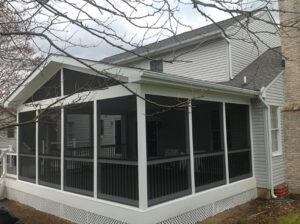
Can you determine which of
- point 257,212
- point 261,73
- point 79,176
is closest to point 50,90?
point 79,176

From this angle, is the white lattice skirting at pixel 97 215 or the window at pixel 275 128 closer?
the white lattice skirting at pixel 97 215

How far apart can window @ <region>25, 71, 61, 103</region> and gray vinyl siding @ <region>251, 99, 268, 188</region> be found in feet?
19.5

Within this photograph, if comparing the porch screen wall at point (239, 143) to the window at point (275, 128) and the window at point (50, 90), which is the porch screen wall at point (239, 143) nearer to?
the window at point (275, 128)

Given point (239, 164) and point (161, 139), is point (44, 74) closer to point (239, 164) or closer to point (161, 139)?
point (161, 139)

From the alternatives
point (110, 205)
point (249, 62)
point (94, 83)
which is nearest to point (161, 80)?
point (94, 83)

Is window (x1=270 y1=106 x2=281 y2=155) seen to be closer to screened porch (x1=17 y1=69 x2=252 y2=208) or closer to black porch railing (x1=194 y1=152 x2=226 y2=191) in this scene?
screened porch (x1=17 y1=69 x2=252 y2=208)

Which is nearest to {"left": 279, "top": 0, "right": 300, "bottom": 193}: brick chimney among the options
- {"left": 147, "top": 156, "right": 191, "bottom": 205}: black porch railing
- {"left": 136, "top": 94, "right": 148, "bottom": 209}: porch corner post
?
{"left": 147, "top": 156, "right": 191, "bottom": 205}: black porch railing

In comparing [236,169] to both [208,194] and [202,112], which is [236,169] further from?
[202,112]

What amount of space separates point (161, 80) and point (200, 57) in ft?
19.7

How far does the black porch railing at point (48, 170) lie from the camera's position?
786 centimetres

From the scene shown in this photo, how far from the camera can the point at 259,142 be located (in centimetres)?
838

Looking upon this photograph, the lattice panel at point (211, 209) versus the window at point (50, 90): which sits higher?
the window at point (50, 90)

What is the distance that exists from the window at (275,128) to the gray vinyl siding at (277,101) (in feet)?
0.59

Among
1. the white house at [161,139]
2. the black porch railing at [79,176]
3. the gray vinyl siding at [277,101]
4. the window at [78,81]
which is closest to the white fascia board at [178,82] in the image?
the white house at [161,139]
